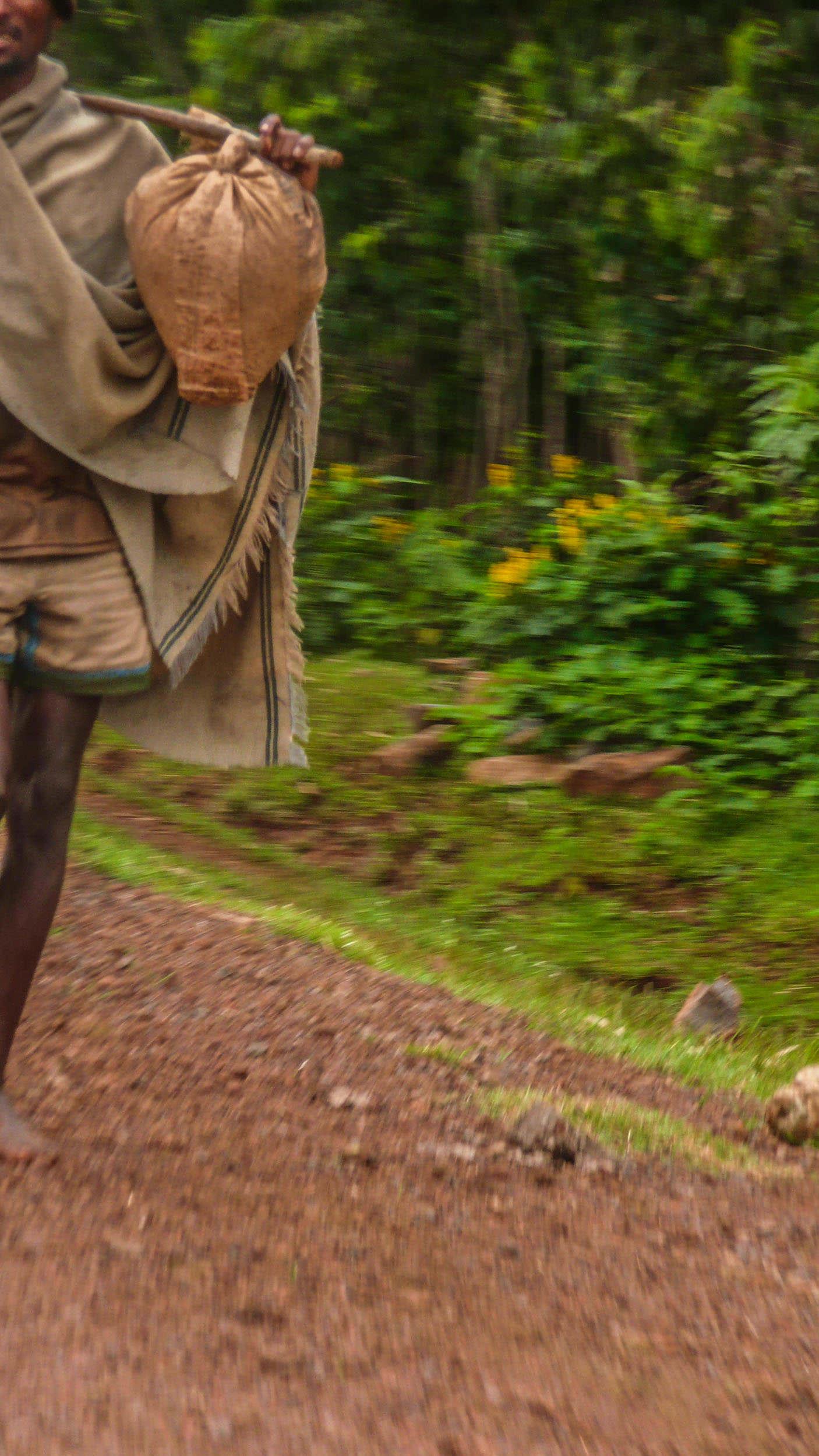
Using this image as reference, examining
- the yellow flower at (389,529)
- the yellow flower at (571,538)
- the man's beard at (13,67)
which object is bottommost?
the yellow flower at (389,529)

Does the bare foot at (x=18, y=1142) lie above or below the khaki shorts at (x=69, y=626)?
below

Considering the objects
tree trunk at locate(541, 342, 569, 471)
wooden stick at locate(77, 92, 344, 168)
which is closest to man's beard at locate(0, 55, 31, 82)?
wooden stick at locate(77, 92, 344, 168)

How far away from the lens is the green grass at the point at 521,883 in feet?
15.4

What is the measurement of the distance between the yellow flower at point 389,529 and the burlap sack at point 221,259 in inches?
247

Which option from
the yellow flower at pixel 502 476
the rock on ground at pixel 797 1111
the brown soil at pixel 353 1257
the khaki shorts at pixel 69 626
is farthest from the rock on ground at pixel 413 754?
the khaki shorts at pixel 69 626

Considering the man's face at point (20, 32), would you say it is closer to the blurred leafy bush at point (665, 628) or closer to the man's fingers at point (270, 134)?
the man's fingers at point (270, 134)

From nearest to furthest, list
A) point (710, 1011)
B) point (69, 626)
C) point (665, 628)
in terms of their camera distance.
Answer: point (69, 626) < point (710, 1011) < point (665, 628)

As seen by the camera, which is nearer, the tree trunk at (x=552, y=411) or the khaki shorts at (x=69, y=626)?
the khaki shorts at (x=69, y=626)

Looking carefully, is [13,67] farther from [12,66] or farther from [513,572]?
[513,572]

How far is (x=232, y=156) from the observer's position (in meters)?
2.59

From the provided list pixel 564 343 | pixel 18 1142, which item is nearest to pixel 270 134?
pixel 18 1142

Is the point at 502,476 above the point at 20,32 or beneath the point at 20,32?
beneath

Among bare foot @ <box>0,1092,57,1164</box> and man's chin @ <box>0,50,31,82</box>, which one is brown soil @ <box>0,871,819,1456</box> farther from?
man's chin @ <box>0,50,31,82</box>

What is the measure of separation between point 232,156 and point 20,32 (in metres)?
0.39
